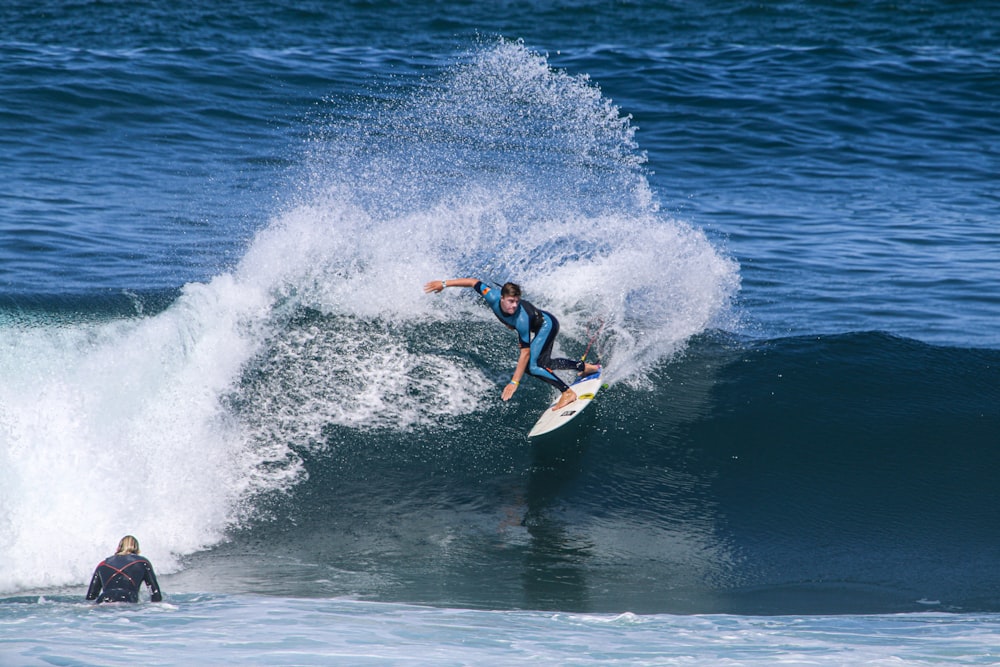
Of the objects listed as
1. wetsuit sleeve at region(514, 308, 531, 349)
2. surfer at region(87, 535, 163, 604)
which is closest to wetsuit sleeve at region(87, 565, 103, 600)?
surfer at region(87, 535, 163, 604)

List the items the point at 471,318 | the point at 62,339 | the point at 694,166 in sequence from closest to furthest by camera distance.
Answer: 1. the point at 62,339
2. the point at 471,318
3. the point at 694,166

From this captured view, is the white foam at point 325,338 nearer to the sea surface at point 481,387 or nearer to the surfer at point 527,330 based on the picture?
the sea surface at point 481,387

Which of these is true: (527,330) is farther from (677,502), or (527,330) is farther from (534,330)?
(677,502)

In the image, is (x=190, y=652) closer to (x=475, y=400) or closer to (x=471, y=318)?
(x=475, y=400)

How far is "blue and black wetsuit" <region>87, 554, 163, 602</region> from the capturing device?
7.12 metres

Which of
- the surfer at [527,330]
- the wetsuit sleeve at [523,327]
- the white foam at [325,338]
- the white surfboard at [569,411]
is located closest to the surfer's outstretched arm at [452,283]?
the surfer at [527,330]

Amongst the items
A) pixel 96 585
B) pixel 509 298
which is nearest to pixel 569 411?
pixel 509 298

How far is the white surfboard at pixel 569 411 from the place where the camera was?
1048 cm

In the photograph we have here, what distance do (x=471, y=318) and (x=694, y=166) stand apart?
11710 mm

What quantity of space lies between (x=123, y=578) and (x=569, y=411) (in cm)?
501

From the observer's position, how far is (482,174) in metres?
18.5

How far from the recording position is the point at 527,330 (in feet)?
34.1

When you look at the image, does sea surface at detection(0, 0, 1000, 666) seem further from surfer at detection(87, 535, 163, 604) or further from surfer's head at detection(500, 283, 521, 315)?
surfer's head at detection(500, 283, 521, 315)

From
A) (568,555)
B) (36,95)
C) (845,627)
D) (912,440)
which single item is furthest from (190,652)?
(36,95)
